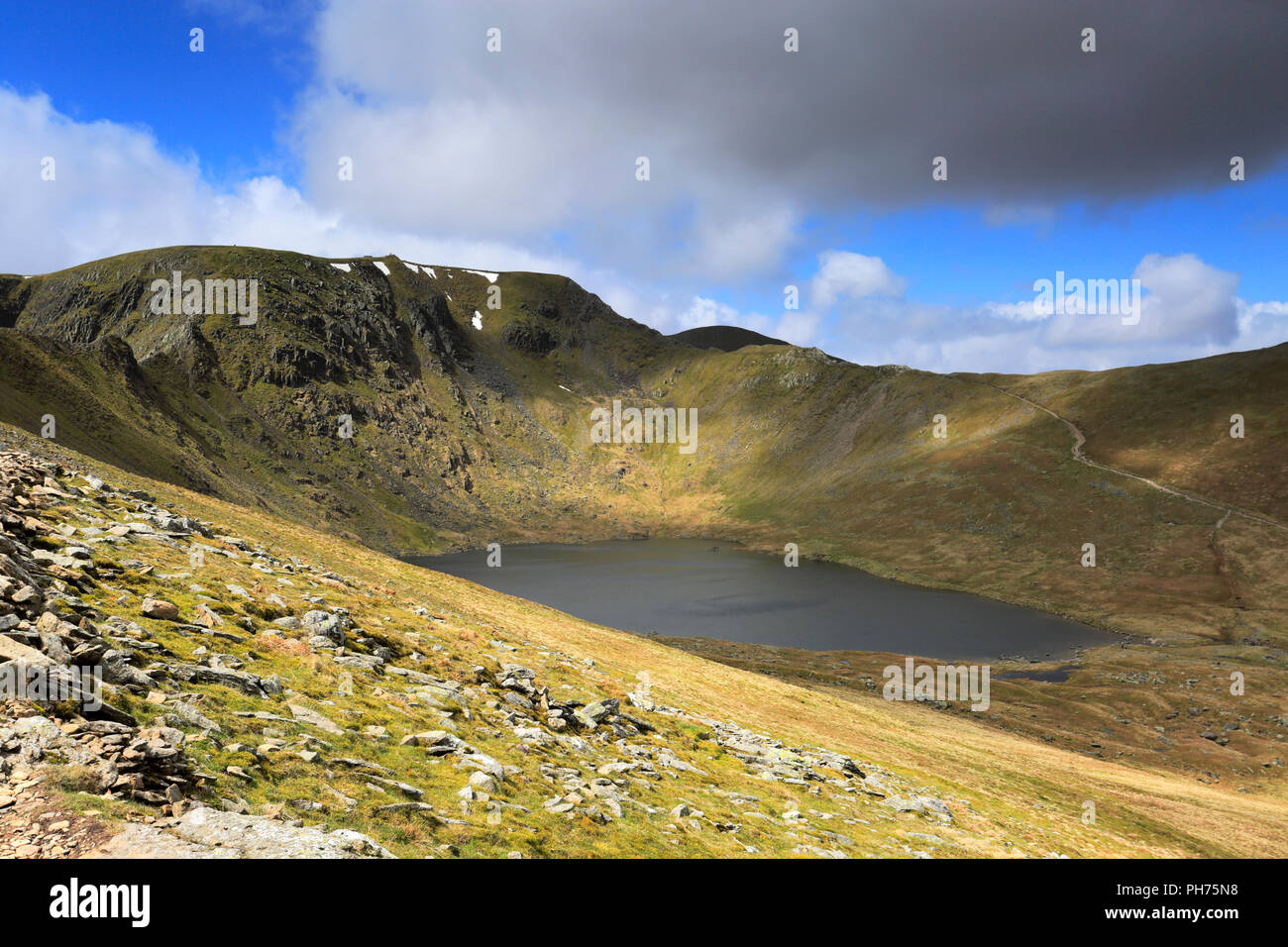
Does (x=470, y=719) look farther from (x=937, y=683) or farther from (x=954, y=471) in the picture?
(x=954, y=471)

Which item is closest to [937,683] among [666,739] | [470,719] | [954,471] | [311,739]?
[666,739]

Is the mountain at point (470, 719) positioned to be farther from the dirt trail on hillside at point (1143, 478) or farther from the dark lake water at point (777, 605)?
the dirt trail on hillside at point (1143, 478)
